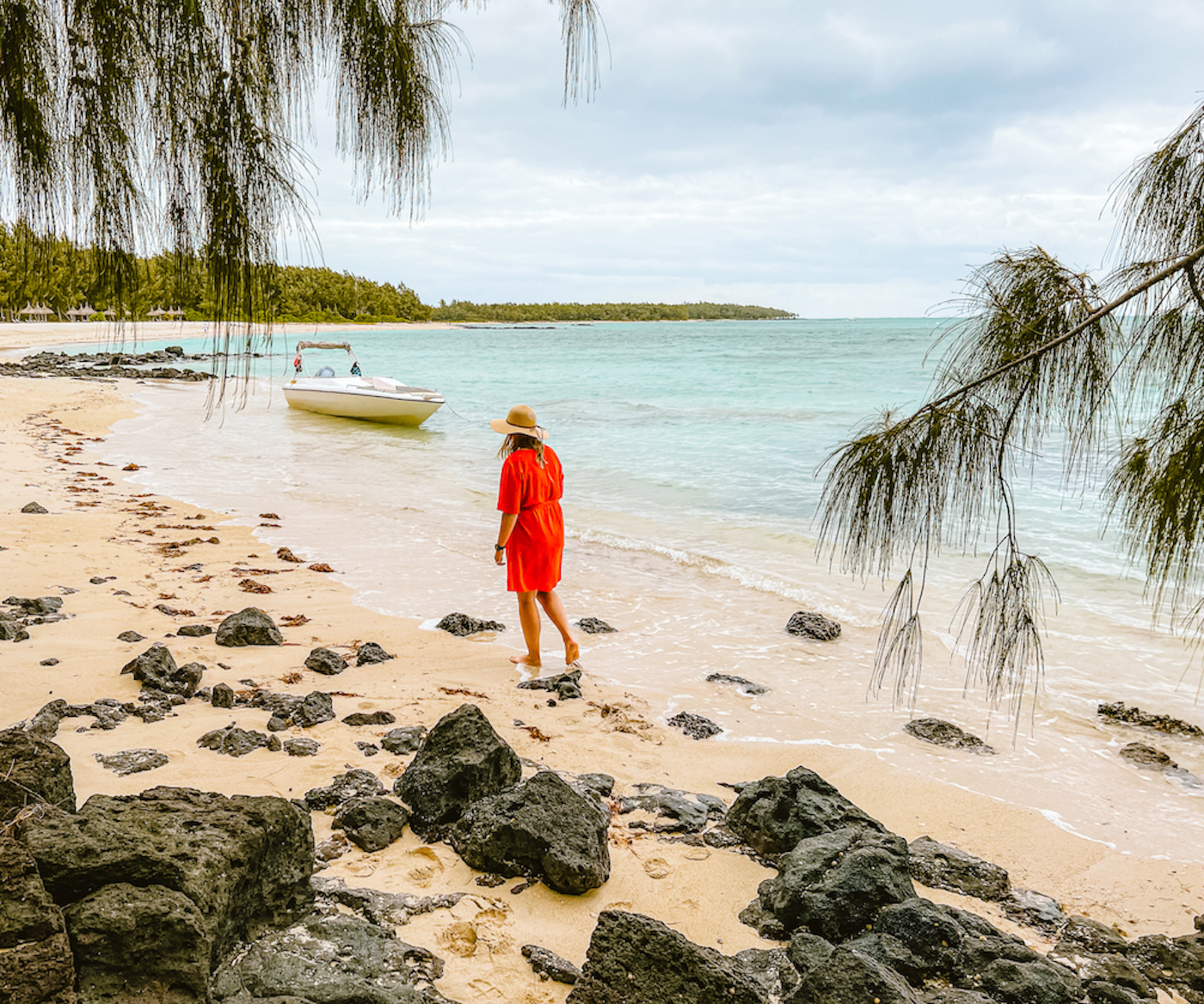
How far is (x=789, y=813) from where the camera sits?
3.31m

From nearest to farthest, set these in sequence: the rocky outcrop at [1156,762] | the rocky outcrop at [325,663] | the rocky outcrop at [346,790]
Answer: the rocky outcrop at [346,790]
the rocky outcrop at [1156,762]
the rocky outcrop at [325,663]

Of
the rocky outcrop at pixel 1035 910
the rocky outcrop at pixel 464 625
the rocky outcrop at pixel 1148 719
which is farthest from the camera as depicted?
the rocky outcrop at pixel 464 625

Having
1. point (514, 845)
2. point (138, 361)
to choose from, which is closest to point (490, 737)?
point (514, 845)

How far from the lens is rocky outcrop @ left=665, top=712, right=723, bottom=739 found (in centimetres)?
457

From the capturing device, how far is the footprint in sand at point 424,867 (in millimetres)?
2834

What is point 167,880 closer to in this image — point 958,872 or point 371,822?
point 371,822

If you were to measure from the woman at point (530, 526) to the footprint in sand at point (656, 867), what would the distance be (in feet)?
7.98

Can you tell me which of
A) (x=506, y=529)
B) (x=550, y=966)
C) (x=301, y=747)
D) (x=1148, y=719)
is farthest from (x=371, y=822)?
(x=1148, y=719)

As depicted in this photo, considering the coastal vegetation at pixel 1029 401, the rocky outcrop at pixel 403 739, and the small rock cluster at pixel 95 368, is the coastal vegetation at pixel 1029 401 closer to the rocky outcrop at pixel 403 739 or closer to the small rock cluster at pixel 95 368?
the rocky outcrop at pixel 403 739

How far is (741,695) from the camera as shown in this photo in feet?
17.3

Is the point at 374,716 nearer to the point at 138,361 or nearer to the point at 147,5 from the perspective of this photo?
the point at 147,5

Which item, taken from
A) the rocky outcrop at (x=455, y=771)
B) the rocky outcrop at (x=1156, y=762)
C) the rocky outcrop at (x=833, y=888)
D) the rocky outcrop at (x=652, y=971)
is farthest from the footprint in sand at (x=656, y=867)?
the rocky outcrop at (x=1156, y=762)

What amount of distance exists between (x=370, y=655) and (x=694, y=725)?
2.06m

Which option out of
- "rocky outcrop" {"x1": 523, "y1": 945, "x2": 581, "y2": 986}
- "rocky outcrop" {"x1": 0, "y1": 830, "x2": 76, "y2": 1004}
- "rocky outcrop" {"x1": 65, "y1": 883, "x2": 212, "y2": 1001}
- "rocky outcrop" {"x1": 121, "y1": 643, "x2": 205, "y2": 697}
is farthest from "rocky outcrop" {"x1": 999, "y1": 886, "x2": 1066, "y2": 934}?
"rocky outcrop" {"x1": 121, "y1": 643, "x2": 205, "y2": 697}
